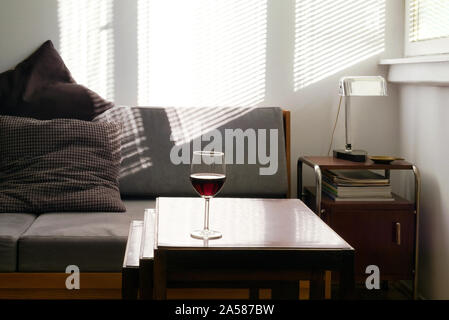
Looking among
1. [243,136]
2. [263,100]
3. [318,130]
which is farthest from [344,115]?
[243,136]

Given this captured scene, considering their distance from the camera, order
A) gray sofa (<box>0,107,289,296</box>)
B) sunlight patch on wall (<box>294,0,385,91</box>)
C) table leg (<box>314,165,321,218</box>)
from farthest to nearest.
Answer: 1. sunlight patch on wall (<box>294,0,385,91</box>)
2. table leg (<box>314,165,321,218</box>)
3. gray sofa (<box>0,107,289,296</box>)

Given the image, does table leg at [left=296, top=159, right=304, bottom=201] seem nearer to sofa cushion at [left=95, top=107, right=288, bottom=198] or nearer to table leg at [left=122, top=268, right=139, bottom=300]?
sofa cushion at [left=95, top=107, right=288, bottom=198]

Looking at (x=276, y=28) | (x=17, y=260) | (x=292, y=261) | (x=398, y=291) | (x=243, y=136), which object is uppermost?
(x=276, y=28)

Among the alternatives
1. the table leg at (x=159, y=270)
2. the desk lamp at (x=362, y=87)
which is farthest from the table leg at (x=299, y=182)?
the table leg at (x=159, y=270)

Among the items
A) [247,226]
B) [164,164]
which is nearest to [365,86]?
[164,164]

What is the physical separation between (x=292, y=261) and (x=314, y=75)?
203 cm

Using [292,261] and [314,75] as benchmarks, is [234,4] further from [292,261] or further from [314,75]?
[292,261]

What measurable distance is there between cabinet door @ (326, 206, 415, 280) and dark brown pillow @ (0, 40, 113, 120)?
1249 mm

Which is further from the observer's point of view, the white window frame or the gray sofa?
the white window frame

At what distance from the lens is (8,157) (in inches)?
117

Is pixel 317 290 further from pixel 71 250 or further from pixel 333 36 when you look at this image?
pixel 333 36

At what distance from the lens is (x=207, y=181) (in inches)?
68.9

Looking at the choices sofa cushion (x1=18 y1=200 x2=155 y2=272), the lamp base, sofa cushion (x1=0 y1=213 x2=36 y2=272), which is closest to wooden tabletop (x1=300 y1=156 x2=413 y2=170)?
the lamp base

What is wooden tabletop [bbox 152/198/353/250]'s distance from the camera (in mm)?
1691
